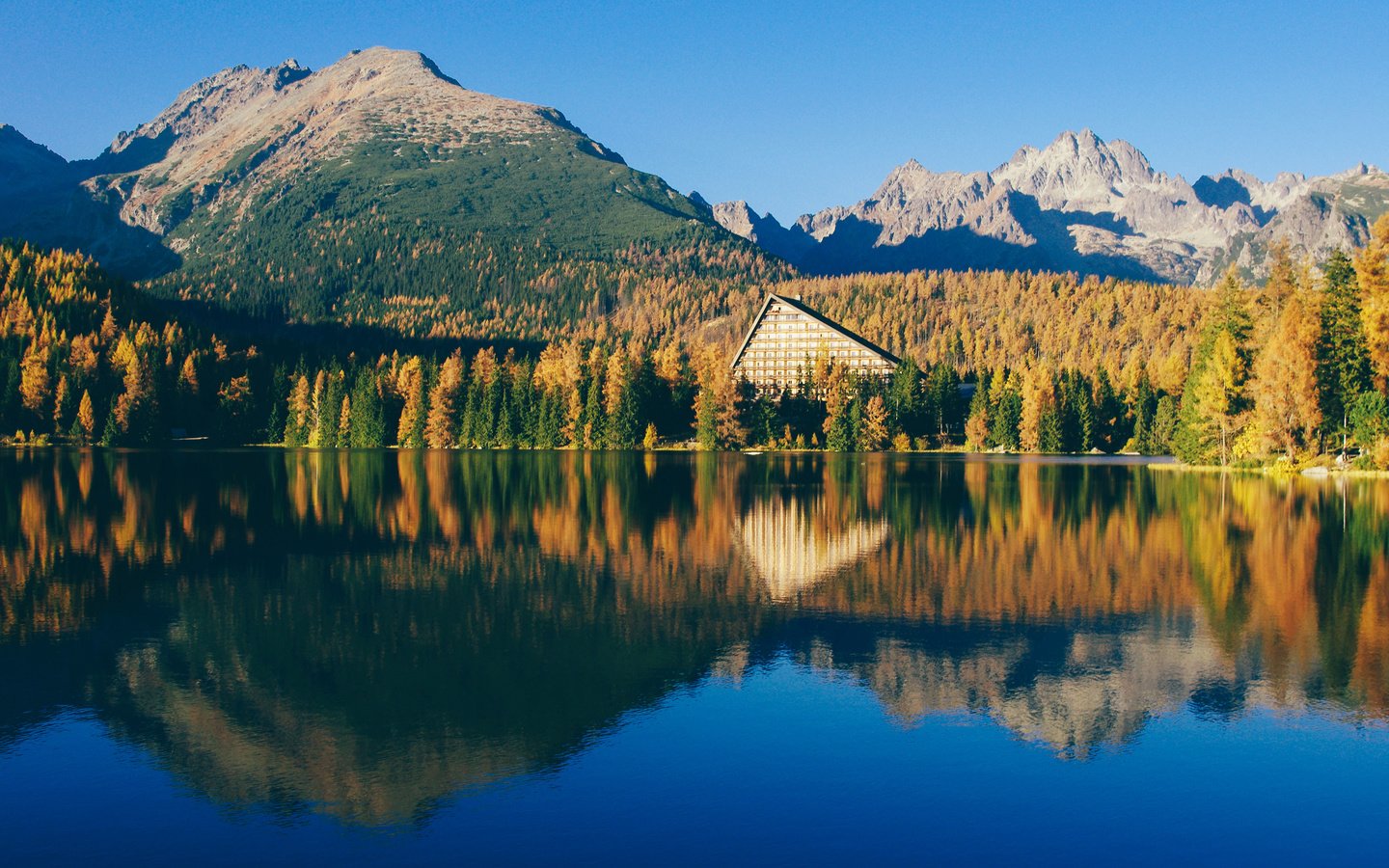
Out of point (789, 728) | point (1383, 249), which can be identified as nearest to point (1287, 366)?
point (1383, 249)

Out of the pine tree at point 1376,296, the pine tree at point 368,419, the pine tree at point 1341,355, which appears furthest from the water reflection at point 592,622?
the pine tree at point 368,419

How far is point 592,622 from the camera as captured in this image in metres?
32.1

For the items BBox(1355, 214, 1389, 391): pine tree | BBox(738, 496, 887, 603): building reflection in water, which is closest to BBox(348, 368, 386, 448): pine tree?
BBox(738, 496, 887, 603): building reflection in water

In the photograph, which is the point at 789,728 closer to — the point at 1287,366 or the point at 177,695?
the point at 177,695

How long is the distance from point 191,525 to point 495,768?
40244 millimetres

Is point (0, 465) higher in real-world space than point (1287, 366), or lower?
lower

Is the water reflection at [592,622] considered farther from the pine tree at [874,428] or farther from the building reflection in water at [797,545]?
the pine tree at [874,428]

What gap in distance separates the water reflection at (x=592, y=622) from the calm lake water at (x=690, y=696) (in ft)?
0.48

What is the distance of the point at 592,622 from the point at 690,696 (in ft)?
24.9

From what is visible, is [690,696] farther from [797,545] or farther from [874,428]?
[874,428]

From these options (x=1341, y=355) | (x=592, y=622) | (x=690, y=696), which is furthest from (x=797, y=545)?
(x=1341, y=355)

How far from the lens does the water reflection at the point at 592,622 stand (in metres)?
22.6

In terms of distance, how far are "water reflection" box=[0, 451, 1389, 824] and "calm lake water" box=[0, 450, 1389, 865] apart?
0.15 meters

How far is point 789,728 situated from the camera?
22.9m
